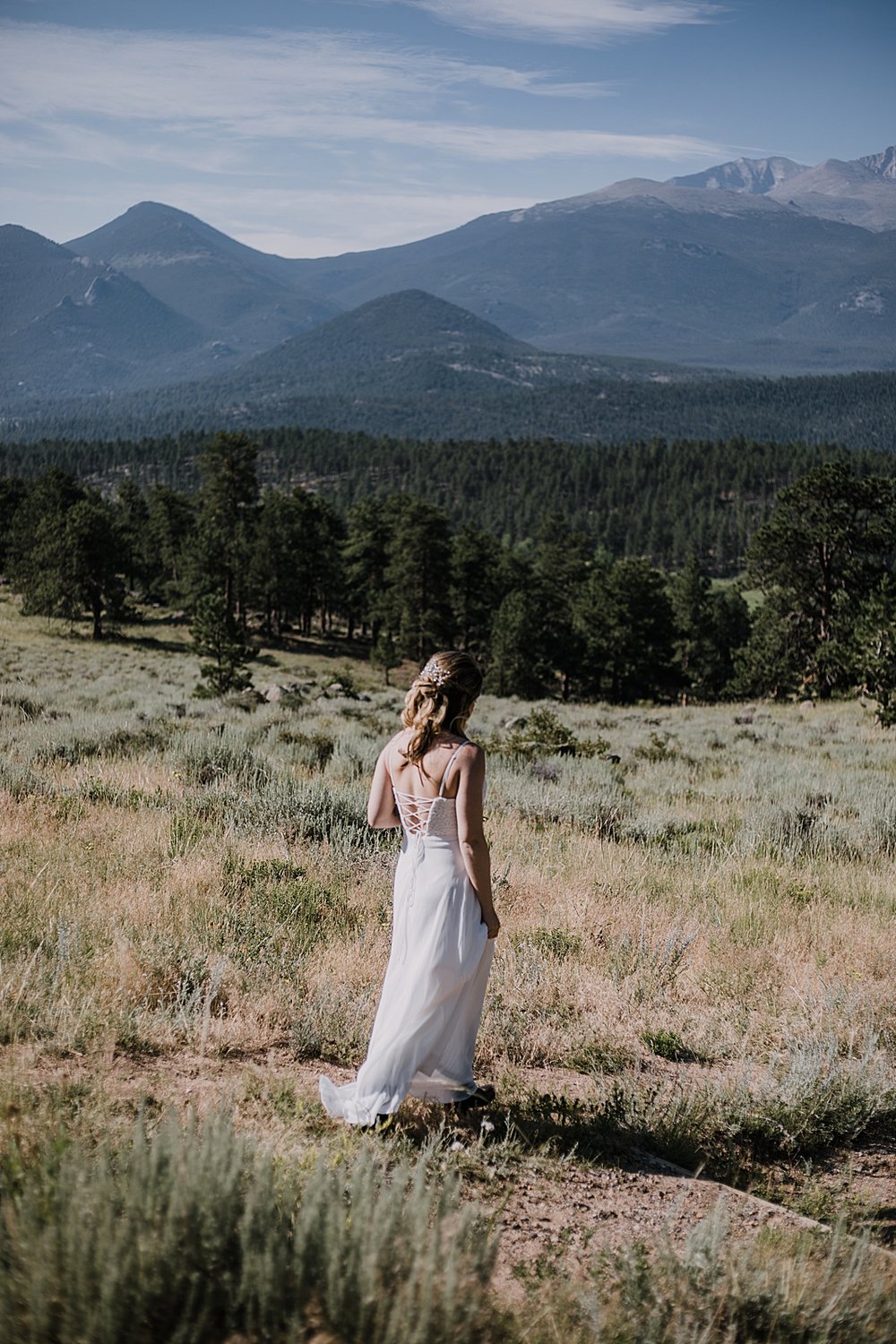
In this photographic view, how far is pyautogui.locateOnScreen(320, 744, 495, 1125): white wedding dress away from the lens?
3668 mm

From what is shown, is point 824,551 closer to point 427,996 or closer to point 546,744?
point 546,744

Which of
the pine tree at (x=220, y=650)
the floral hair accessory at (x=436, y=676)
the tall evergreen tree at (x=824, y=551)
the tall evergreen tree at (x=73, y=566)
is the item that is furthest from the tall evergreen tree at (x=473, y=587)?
the floral hair accessory at (x=436, y=676)

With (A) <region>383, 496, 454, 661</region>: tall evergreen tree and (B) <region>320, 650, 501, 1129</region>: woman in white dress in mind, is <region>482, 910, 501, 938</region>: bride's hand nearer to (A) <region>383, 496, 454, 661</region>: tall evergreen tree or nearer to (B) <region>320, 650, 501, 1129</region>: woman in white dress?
(B) <region>320, 650, 501, 1129</region>: woman in white dress

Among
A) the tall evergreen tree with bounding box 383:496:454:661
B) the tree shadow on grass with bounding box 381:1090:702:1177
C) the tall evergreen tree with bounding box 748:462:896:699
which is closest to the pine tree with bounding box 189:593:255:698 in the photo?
the tree shadow on grass with bounding box 381:1090:702:1177

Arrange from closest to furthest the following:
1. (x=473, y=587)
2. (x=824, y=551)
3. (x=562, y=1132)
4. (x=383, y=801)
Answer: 1. (x=562, y=1132)
2. (x=383, y=801)
3. (x=824, y=551)
4. (x=473, y=587)

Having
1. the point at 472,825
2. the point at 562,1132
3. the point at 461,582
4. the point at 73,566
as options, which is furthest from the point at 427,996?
the point at 461,582

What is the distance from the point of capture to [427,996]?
12.1 ft

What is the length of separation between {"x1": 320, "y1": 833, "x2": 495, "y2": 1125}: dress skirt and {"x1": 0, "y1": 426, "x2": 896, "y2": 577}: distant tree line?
151 m

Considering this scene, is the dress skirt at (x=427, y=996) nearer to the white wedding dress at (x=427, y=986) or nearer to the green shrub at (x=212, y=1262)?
the white wedding dress at (x=427, y=986)

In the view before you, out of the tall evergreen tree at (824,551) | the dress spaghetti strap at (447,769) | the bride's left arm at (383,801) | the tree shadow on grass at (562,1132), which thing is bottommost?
the tree shadow on grass at (562,1132)

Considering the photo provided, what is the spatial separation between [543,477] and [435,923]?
185771 mm

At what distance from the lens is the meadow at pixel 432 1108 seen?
2.24 m

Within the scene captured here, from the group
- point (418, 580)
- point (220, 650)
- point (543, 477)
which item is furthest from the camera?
point (543, 477)

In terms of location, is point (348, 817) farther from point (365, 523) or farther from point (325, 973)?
point (365, 523)
